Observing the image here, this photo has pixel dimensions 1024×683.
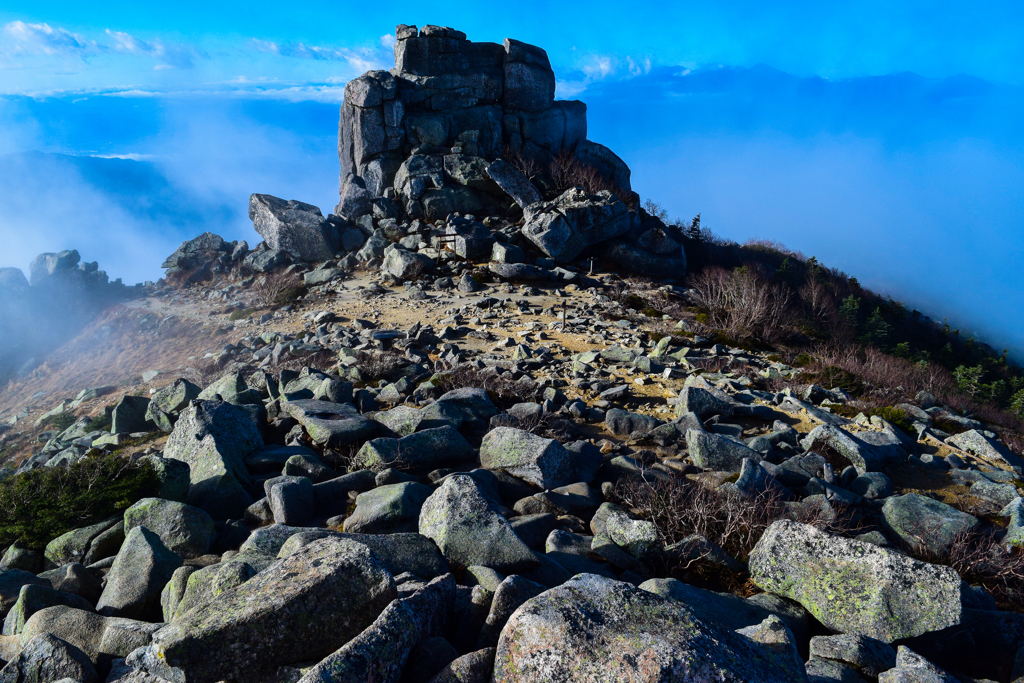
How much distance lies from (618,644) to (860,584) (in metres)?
3.19

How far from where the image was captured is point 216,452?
7.22 metres

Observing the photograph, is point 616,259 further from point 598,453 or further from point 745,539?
point 745,539

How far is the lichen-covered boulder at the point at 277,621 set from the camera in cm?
318

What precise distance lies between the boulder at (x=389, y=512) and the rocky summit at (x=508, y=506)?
0.12ft

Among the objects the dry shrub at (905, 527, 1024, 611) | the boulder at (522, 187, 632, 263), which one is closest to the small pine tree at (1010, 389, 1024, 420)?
the boulder at (522, 187, 632, 263)

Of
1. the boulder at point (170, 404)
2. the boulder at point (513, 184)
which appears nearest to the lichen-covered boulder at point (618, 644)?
the boulder at point (170, 404)

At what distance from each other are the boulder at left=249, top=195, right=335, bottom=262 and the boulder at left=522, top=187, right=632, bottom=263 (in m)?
10.4

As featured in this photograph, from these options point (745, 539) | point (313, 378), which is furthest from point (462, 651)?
point (313, 378)

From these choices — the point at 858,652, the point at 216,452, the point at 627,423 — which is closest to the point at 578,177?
the point at 627,423

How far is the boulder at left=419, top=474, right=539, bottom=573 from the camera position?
189 inches

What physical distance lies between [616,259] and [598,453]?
68.9ft

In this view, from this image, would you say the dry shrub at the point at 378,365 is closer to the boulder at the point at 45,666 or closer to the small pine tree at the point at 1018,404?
the boulder at the point at 45,666

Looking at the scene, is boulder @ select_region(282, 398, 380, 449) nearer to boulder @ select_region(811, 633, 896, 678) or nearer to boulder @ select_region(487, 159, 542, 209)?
boulder @ select_region(811, 633, 896, 678)

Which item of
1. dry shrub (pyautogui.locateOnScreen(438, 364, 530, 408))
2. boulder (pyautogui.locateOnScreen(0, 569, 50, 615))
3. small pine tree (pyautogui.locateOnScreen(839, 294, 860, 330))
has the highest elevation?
dry shrub (pyautogui.locateOnScreen(438, 364, 530, 408))
